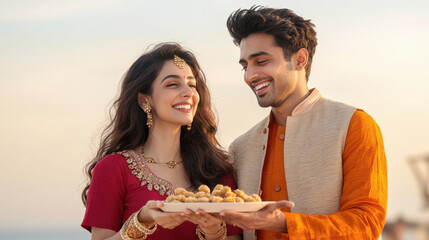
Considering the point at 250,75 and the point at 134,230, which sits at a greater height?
the point at 250,75

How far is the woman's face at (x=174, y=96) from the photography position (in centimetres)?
479

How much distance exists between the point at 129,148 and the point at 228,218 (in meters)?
1.60

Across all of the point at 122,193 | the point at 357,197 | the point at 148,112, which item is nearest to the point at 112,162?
the point at 122,193

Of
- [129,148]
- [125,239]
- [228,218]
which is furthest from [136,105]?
[228,218]

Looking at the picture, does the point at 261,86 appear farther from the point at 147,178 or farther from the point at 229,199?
the point at 229,199

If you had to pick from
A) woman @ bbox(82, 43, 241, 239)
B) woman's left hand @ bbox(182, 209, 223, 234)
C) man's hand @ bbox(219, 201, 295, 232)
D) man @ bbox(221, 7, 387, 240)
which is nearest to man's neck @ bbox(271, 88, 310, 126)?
man @ bbox(221, 7, 387, 240)

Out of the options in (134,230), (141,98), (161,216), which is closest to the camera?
(161,216)

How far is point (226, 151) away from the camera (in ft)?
17.0

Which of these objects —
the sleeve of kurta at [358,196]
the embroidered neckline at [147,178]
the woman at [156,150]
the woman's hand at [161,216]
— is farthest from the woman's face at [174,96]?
the sleeve of kurta at [358,196]

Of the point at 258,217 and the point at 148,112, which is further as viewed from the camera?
the point at 148,112

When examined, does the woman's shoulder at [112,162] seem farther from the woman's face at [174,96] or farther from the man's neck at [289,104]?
the man's neck at [289,104]

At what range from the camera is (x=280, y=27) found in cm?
466

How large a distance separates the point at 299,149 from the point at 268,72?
0.63m

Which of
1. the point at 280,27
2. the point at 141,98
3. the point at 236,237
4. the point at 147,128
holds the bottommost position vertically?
the point at 236,237
